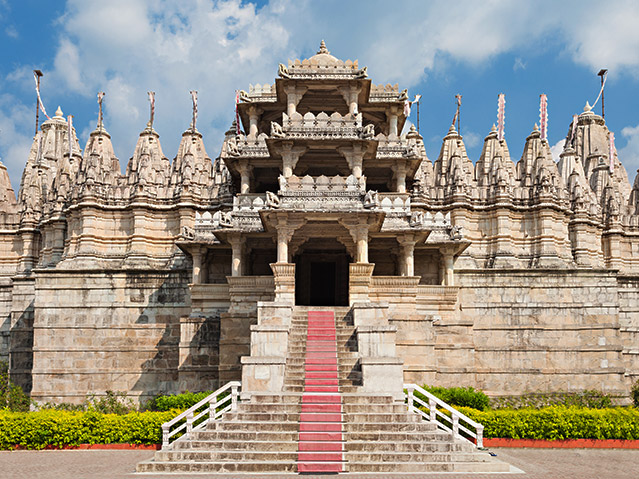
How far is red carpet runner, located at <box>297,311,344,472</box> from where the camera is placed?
50.2 feet

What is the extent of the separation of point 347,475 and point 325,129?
667 inches

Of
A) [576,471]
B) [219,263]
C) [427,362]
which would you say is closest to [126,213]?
[219,263]

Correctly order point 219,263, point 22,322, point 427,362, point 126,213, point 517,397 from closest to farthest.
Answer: point 427,362 → point 517,397 → point 219,263 → point 22,322 → point 126,213

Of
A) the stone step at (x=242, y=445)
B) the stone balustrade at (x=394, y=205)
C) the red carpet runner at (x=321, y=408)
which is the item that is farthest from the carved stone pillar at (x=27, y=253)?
the stone step at (x=242, y=445)

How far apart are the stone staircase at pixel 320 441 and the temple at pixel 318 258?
3.58 feet

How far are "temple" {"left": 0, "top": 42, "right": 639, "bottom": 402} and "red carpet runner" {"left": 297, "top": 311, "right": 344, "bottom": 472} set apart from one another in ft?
2.37

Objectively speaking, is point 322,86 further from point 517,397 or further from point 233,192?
point 517,397

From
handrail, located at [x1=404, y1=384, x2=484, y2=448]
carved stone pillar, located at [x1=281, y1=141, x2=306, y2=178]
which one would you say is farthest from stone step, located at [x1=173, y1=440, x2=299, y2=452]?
carved stone pillar, located at [x1=281, y1=141, x2=306, y2=178]

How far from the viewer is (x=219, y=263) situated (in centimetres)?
3094

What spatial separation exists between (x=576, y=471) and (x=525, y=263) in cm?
2258

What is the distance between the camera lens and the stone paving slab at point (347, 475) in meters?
14.8

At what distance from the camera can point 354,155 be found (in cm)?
2875

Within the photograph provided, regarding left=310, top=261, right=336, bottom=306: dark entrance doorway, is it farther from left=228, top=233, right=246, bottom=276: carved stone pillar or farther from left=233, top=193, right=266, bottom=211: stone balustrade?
left=228, top=233, right=246, bottom=276: carved stone pillar

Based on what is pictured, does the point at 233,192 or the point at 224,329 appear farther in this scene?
the point at 233,192
